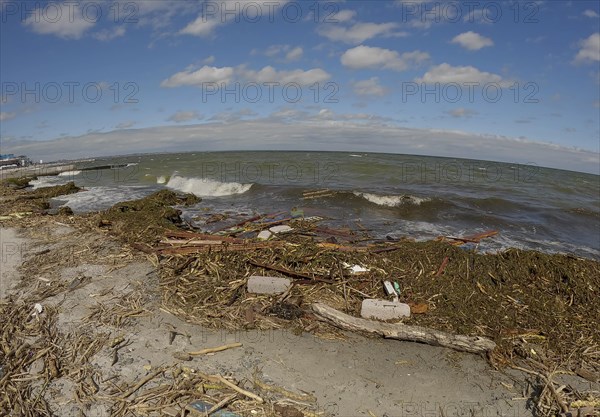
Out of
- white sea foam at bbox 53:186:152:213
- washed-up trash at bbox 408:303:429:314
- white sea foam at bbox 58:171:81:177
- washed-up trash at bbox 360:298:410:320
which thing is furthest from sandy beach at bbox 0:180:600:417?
white sea foam at bbox 58:171:81:177

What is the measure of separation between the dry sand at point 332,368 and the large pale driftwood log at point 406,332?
4.1 inches

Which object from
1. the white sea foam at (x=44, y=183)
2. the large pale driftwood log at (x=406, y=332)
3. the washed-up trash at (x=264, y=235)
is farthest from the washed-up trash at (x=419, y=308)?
the white sea foam at (x=44, y=183)

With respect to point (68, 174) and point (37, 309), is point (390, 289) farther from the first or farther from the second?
point (68, 174)

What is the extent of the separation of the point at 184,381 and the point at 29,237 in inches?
304

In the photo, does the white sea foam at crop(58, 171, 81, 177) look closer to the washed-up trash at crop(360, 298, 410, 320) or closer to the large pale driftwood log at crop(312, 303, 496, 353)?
the large pale driftwood log at crop(312, 303, 496, 353)

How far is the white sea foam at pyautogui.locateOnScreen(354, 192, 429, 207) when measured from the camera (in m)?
17.2

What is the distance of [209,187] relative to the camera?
73.8 ft

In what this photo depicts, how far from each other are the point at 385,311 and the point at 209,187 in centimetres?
1900

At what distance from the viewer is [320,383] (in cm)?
397

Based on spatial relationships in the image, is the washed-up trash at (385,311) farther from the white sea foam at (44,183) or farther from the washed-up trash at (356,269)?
the white sea foam at (44,183)

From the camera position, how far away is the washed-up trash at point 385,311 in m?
5.20

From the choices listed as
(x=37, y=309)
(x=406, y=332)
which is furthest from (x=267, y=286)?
(x=37, y=309)

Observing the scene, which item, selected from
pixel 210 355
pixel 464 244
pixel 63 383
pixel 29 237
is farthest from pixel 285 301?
pixel 29 237

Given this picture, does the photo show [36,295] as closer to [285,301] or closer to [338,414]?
[285,301]
